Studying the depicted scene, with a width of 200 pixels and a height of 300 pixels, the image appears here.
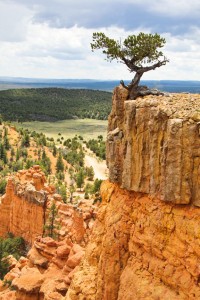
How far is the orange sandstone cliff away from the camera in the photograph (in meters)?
14.9

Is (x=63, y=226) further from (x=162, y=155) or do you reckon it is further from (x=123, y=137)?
(x=162, y=155)

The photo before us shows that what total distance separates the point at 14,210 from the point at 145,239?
34.8 m

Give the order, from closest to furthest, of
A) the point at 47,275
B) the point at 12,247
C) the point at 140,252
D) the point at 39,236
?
1. the point at 140,252
2. the point at 47,275
3. the point at 39,236
4. the point at 12,247

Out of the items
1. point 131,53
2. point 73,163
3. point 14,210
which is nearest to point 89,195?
point 14,210

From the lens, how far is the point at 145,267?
16.7 meters

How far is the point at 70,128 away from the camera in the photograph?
166 m

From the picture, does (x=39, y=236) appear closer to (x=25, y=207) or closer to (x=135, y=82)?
(x=25, y=207)

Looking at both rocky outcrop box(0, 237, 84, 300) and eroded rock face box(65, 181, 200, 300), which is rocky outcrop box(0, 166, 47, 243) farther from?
eroded rock face box(65, 181, 200, 300)

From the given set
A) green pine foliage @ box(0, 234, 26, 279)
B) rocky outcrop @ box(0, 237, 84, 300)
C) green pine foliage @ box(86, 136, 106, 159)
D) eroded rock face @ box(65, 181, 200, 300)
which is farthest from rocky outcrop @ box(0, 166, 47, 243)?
green pine foliage @ box(86, 136, 106, 159)

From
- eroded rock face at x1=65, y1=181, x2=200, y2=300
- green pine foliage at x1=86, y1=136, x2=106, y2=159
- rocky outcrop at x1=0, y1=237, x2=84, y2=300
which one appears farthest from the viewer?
green pine foliage at x1=86, y1=136, x2=106, y2=159

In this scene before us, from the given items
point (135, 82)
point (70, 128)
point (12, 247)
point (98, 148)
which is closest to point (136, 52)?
point (135, 82)

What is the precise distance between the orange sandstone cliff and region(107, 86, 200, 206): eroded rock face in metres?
0.04

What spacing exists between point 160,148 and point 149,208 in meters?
2.69

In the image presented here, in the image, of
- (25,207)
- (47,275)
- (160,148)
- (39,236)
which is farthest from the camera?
(25,207)
